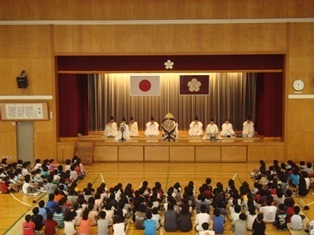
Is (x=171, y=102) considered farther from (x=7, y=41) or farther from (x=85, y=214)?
(x=85, y=214)

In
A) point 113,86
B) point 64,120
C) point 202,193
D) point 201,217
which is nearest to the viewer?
point 201,217

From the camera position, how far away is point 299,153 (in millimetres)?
18484

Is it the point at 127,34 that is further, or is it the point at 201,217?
the point at 127,34

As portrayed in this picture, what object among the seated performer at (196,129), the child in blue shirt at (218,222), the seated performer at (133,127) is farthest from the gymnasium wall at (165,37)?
the child in blue shirt at (218,222)

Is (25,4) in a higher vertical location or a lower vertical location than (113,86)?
higher

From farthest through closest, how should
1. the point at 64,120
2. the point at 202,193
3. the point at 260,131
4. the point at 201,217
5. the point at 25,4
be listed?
1. the point at 260,131
2. the point at 64,120
3. the point at 25,4
4. the point at 202,193
5. the point at 201,217

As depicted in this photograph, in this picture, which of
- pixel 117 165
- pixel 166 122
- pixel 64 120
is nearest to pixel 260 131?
pixel 166 122

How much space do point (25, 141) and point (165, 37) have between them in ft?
22.2

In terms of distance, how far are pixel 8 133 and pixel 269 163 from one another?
10120mm

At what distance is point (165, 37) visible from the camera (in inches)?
721

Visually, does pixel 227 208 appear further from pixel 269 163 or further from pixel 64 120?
pixel 64 120

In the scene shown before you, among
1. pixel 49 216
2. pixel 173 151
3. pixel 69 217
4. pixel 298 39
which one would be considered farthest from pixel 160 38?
pixel 49 216

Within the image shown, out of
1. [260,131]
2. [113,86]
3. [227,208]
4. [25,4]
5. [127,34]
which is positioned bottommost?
[227,208]

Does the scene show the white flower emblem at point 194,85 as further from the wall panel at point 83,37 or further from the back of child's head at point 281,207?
the back of child's head at point 281,207
